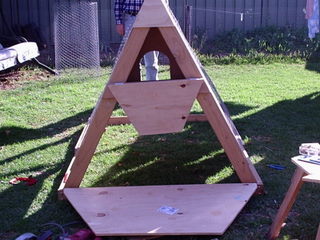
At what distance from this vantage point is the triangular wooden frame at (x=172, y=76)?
3430 millimetres

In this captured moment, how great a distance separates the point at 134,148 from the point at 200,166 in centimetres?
81

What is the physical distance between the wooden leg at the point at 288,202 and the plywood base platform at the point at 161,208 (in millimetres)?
268

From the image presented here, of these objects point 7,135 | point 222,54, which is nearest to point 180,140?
point 7,135

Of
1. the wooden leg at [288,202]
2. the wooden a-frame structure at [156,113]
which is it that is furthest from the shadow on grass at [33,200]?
the wooden leg at [288,202]

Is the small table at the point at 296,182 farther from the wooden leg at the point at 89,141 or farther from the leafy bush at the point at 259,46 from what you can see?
the leafy bush at the point at 259,46

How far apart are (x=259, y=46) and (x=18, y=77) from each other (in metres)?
4.93

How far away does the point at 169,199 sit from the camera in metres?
3.55

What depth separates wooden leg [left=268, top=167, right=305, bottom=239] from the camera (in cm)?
292

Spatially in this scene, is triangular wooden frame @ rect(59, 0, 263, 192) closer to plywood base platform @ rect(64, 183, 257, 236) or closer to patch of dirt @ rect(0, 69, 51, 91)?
plywood base platform @ rect(64, 183, 257, 236)

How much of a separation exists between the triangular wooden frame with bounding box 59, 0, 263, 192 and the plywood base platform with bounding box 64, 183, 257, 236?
169mm

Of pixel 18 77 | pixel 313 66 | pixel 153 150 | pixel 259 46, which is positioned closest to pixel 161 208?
pixel 153 150

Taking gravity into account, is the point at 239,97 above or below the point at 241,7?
below

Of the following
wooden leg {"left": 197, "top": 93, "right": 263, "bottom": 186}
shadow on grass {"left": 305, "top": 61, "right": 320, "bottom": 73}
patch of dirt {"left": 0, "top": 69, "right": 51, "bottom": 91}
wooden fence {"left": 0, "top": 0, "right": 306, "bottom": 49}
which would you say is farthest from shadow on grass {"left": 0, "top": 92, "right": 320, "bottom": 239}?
wooden fence {"left": 0, "top": 0, "right": 306, "bottom": 49}

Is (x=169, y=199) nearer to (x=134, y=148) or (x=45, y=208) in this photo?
(x=45, y=208)
